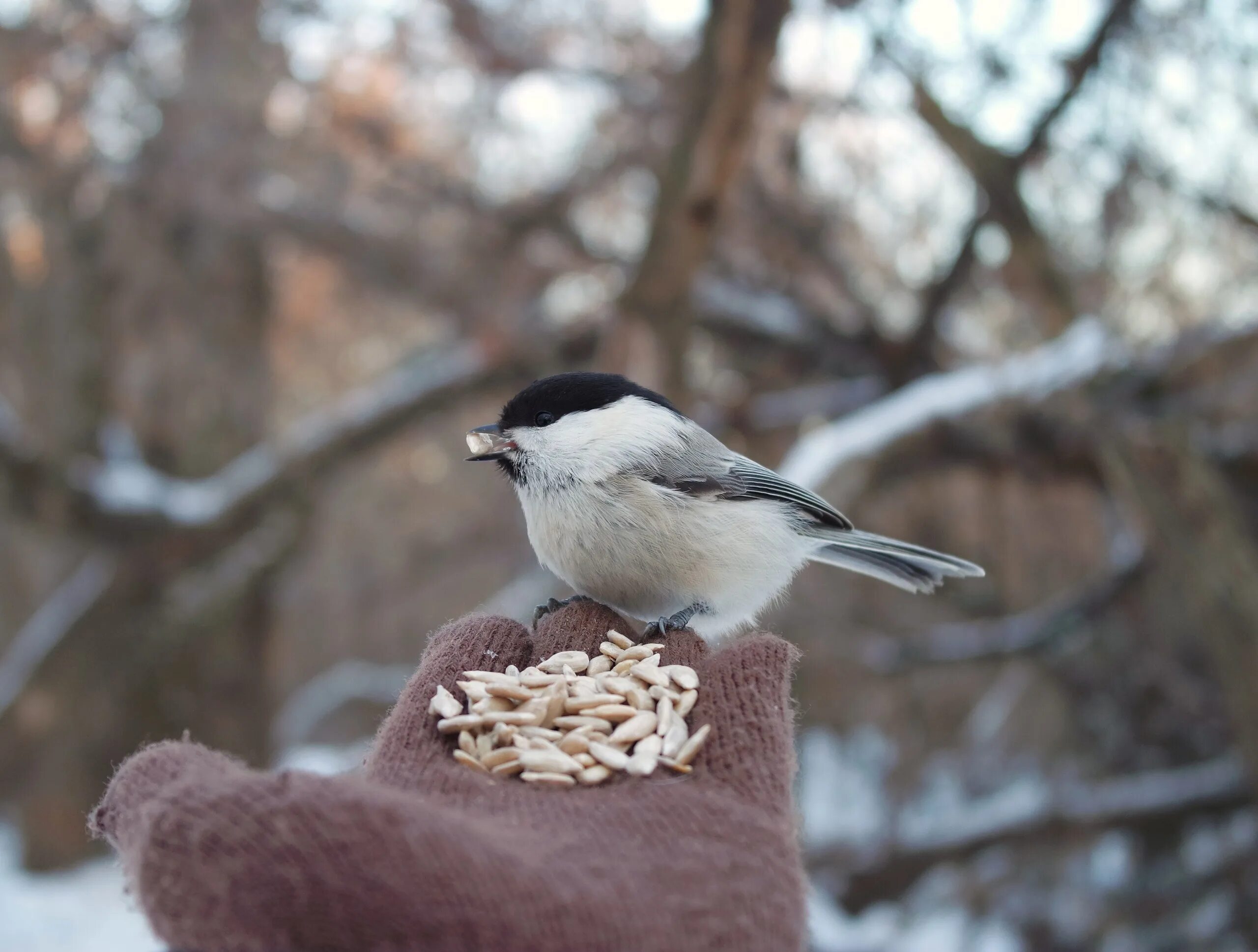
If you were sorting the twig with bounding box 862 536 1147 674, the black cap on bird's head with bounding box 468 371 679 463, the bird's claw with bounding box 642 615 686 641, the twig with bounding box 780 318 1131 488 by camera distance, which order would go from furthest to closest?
1. the twig with bounding box 862 536 1147 674
2. the twig with bounding box 780 318 1131 488
3. the black cap on bird's head with bounding box 468 371 679 463
4. the bird's claw with bounding box 642 615 686 641

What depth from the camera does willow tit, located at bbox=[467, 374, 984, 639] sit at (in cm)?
184

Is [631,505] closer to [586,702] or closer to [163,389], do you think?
[586,702]

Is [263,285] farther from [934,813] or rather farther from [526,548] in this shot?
[934,813]

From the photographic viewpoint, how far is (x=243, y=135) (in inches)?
207

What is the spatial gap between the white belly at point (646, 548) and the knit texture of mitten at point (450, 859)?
0.63 m

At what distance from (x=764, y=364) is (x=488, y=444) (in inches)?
153

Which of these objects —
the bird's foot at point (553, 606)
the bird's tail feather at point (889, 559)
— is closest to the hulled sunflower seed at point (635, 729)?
the bird's foot at point (553, 606)

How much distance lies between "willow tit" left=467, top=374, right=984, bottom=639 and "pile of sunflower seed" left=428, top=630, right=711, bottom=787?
0.35 metres

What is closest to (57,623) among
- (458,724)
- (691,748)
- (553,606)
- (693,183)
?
(693,183)

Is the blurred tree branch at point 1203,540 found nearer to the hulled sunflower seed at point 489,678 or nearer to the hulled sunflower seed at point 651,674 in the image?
the hulled sunflower seed at point 651,674

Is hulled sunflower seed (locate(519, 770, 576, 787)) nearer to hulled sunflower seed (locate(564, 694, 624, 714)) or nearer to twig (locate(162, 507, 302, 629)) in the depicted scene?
hulled sunflower seed (locate(564, 694, 624, 714))

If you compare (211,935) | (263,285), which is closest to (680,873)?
(211,935)

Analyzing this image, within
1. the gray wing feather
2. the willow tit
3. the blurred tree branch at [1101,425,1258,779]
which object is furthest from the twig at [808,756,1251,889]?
the willow tit

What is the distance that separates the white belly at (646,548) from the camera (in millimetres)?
1833
